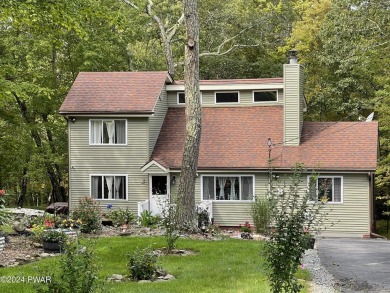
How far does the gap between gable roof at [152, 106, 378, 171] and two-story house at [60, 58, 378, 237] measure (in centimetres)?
4

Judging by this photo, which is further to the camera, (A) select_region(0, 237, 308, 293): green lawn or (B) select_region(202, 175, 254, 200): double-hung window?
(B) select_region(202, 175, 254, 200): double-hung window

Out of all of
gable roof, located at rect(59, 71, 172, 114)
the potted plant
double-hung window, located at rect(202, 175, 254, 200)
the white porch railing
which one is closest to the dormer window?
gable roof, located at rect(59, 71, 172, 114)

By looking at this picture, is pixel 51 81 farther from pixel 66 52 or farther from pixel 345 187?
pixel 345 187

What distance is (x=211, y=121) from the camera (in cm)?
3083

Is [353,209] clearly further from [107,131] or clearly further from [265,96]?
[107,131]

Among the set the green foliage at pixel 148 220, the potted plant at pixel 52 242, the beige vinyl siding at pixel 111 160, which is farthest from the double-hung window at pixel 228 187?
the potted plant at pixel 52 242

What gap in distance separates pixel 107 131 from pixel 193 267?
632 inches

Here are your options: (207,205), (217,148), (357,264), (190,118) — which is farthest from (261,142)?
(357,264)

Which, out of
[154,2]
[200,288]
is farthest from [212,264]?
[154,2]

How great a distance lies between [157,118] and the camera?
30.2 metres

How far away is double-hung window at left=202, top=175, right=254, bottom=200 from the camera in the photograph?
2848cm

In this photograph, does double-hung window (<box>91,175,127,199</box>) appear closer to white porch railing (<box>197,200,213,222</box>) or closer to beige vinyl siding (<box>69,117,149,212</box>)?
beige vinyl siding (<box>69,117,149,212</box>)

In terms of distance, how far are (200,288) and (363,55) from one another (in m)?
19.8

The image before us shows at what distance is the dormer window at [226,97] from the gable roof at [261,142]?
41 centimetres
